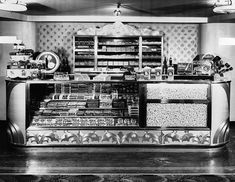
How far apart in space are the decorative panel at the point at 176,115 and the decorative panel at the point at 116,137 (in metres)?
0.16

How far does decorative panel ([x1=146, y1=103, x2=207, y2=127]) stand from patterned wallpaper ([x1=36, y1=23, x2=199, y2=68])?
4441mm

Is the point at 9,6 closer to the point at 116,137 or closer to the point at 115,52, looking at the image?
the point at 116,137

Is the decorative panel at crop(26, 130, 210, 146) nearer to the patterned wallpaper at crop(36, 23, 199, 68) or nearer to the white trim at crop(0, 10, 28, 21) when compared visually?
the white trim at crop(0, 10, 28, 21)

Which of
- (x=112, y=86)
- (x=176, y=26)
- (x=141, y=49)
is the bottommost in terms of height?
(x=112, y=86)

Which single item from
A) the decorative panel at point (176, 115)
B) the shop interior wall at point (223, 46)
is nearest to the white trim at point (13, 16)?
the decorative panel at point (176, 115)

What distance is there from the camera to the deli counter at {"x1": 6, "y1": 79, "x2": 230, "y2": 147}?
24.7 feet

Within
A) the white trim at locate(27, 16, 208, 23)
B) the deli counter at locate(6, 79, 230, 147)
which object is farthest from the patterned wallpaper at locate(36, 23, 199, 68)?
the deli counter at locate(6, 79, 230, 147)

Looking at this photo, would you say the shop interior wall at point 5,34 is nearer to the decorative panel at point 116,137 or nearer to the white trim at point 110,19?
the white trim at point 110,19

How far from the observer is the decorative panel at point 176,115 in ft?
24.9

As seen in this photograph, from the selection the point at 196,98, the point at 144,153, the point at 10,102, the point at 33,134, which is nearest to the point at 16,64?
the point at 10,102

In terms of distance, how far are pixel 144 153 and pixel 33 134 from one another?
2093 millimetres

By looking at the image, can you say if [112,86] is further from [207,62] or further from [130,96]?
[207,62]

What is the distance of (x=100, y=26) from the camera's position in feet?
38.6

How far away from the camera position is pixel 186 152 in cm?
754
